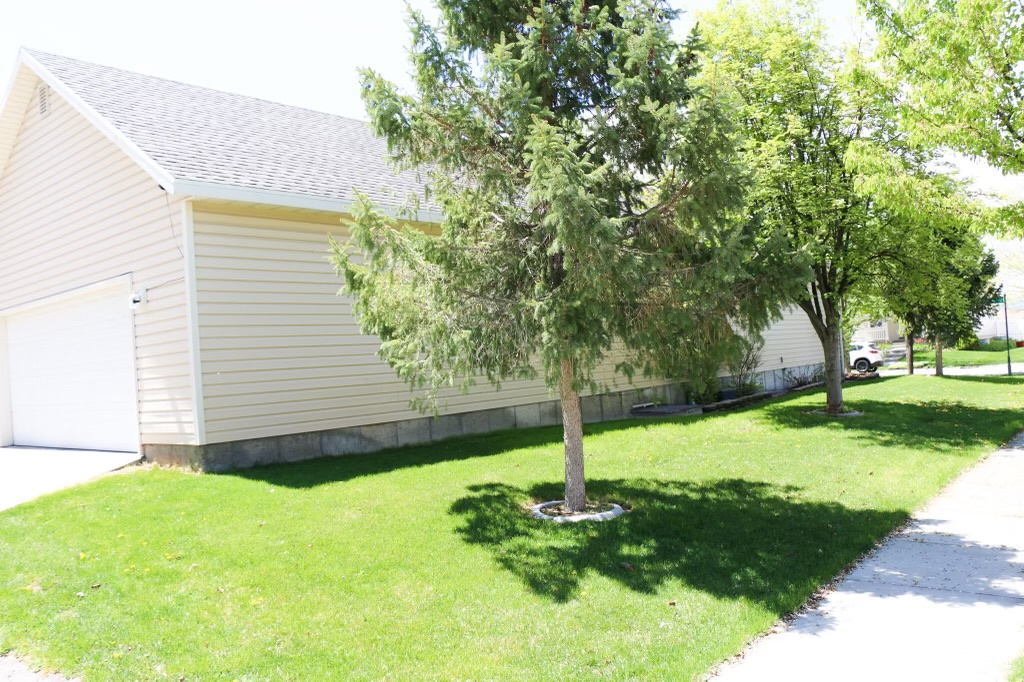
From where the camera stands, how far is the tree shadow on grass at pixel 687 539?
215 inches

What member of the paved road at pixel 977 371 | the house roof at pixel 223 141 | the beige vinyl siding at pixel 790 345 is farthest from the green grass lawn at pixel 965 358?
the house roof at pixel 223 141

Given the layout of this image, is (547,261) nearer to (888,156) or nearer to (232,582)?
(232,582)

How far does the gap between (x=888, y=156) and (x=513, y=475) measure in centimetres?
820

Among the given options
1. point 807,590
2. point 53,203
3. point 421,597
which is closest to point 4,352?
point 53,203

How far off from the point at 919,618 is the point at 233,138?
37.0 feet

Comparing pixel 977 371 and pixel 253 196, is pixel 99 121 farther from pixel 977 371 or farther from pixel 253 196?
pixel 977 371

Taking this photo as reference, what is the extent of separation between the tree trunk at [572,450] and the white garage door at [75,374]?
709 centimetres

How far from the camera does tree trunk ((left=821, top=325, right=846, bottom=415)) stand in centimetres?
1470

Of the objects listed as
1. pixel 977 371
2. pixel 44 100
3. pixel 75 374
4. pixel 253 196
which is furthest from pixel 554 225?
pixel 977 371

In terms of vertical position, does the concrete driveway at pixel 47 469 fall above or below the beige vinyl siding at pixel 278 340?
below

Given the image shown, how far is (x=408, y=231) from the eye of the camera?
6.59m

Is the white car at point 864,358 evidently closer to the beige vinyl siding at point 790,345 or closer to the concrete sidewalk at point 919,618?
the beige vinyl siding at point 790,345

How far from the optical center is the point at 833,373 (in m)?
14.8

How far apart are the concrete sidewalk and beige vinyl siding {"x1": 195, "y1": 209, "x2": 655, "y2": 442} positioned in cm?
776
